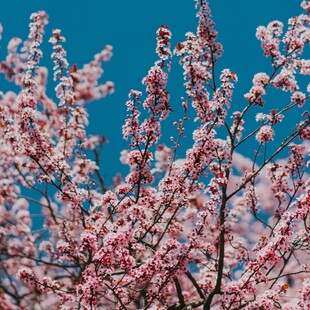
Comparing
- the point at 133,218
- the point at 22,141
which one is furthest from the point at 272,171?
the point at 22,141

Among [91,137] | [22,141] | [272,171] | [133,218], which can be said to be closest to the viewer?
[133,218]

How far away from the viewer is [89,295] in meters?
5.41

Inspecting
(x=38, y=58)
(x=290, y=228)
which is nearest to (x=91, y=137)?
(x=38, y=58)

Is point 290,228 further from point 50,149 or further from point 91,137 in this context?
point 91,137

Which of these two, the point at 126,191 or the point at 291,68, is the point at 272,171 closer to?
the point at 291,68

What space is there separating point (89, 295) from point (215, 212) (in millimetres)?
2033

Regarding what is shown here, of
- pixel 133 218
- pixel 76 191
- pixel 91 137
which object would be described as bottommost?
pixel 133 218

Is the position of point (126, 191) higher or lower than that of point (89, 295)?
higher

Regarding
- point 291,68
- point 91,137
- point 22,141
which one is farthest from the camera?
point 91,137

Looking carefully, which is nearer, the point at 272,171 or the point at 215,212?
the point at 215,212

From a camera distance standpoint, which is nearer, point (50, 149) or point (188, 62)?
point (188, 62)

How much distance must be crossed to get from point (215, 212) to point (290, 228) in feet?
4.40

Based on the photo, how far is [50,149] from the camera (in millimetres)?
7371

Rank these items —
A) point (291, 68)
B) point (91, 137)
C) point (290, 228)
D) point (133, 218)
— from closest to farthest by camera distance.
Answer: point (290, 228) → point (133, 218) → point (291, 68) → point (91, 137)
